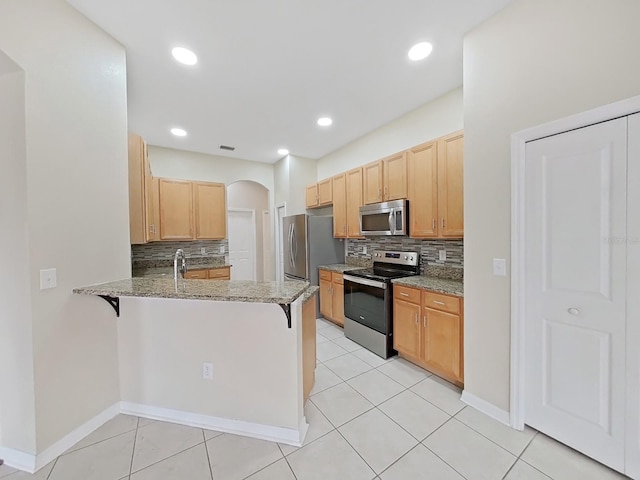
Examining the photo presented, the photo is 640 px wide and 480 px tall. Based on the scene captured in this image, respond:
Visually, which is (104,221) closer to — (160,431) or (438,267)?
(160,431)

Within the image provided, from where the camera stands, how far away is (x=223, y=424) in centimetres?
177

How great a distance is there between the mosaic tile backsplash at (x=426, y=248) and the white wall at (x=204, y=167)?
103 inches

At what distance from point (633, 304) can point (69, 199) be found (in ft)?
10.8

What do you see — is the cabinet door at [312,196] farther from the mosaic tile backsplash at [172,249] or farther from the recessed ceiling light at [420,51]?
the recessed ceiling light at [420,51]

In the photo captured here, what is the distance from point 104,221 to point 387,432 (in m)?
2.50

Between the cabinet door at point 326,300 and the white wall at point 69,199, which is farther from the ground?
the white wall at point 69,199

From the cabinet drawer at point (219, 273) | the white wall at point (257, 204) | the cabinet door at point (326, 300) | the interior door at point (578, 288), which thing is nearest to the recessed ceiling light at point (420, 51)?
the interior door at point (578, 288)

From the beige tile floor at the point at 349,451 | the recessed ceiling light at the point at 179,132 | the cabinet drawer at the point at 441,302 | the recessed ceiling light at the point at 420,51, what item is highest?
the recessed ceiling light at the point at 179,132

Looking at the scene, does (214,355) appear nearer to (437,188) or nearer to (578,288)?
(578,288)

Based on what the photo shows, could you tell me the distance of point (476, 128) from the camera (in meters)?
1.92

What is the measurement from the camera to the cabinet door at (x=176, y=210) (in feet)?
13.3

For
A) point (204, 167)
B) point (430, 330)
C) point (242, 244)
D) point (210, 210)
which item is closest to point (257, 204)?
point (242, 244)

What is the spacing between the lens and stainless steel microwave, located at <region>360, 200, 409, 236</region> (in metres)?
2.91

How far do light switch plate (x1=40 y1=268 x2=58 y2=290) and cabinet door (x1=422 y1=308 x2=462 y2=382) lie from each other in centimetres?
277
